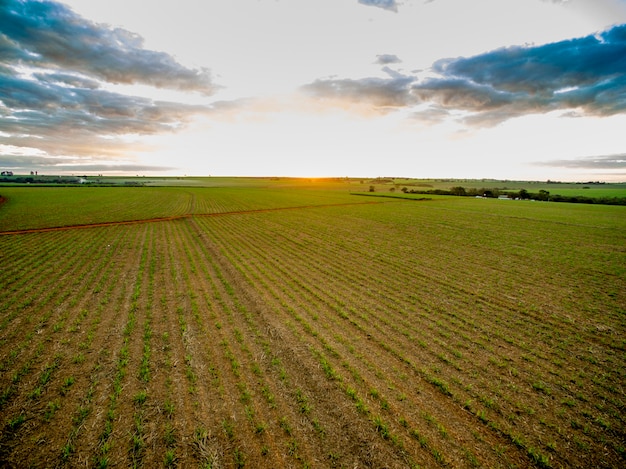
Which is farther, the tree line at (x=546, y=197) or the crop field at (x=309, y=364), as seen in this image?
the tree line at (x=546, y=197)

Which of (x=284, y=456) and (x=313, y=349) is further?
(x=313, y=349)

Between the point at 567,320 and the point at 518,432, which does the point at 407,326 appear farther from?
the point at 567,320

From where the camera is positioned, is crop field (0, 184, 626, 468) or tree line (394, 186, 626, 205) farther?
tree line (394, 186, 626, 205)

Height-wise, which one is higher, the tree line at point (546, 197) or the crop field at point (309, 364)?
the tree line at point (546, 197)

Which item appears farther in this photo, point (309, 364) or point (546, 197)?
point (546, 197)

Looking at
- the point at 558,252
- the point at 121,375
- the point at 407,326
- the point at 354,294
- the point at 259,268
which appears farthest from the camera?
the point at 558,252

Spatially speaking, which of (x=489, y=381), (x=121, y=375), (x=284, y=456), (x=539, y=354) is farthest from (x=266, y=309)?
(x=539, y=354)

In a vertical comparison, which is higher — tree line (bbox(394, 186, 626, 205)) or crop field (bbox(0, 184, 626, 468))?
tree line (bbox(394, 186, 626, 205))

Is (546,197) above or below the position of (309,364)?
above
